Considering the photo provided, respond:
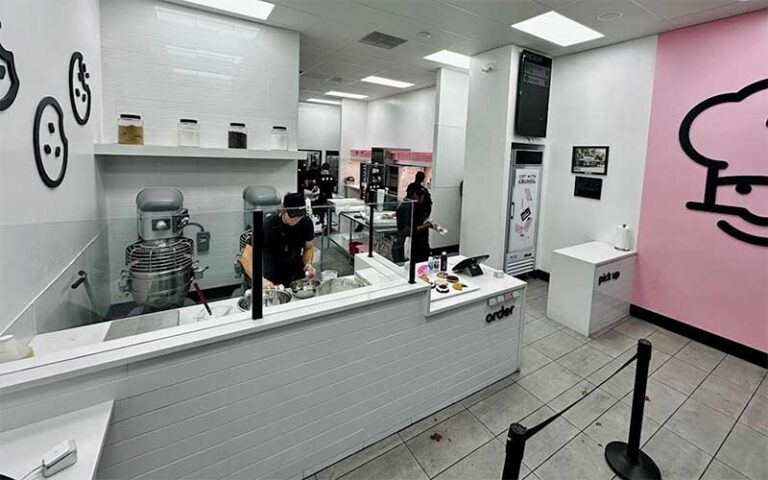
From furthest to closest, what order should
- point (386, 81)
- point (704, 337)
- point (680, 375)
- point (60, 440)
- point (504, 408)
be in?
1. point (386, 81)
2. point (704, 337)
3. point (680, 375)
4. point (504, 408)
5. point (60, 440)

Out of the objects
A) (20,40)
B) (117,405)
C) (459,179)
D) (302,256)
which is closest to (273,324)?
(117,405)

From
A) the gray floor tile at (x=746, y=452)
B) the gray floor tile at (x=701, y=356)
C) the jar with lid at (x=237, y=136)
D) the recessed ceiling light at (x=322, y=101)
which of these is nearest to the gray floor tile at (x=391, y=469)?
the gray floor tile at (x=746, y=452)

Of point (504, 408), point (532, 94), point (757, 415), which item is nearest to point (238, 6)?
point (532, 94)

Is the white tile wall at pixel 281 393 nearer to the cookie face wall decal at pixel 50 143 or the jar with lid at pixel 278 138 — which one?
the cookie face wall decal at pixel 50 143

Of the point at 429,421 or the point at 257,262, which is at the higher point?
the point at 257,262

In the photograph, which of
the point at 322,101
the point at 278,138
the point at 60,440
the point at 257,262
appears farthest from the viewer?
the point at 322,101

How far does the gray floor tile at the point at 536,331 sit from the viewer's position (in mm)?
3668

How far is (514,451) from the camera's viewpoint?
132 centimetres

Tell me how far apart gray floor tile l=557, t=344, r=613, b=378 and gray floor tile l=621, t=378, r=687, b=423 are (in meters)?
0.35

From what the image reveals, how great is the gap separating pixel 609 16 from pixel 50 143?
4.62 meters

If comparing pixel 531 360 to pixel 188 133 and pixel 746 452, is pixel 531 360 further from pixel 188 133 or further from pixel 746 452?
pixel 188 133

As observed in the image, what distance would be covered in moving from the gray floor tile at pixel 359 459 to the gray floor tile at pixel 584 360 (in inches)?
70.3

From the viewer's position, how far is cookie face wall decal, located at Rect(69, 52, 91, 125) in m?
2.58

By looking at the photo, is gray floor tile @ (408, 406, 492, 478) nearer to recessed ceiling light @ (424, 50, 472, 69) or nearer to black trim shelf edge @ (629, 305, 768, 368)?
black trim shelf edge @ (629, 305, 768, 368)
